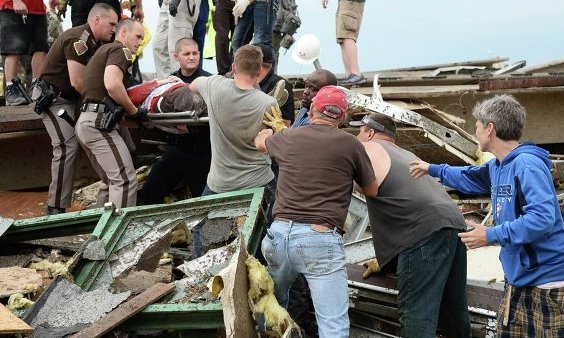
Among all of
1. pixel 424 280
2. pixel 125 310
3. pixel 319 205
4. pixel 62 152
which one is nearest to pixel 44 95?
pixel 62 152

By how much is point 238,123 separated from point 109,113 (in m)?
1.53

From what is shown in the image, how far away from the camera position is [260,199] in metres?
5.74

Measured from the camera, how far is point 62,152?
24.6ft

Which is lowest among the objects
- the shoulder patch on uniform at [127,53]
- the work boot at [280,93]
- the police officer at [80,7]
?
the work boot at [280,93]

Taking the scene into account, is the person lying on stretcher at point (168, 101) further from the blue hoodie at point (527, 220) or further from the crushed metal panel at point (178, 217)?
the blue hoodie at point (527, 220)

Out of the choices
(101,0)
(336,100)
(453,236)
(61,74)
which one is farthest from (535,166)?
(101,0)

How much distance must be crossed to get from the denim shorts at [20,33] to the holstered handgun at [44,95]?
146cm

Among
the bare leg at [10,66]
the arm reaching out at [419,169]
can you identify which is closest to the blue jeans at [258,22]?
the bare leg at [10,66]

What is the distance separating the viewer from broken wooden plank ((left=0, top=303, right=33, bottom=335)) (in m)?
4.50

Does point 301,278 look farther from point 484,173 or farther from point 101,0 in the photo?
point 101,0

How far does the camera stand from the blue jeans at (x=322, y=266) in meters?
4.70

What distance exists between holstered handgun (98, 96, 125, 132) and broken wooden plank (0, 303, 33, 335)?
249 cm

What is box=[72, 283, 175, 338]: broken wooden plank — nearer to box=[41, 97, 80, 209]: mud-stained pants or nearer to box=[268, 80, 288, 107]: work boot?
box=[268, 80, 288, 107]: work boot

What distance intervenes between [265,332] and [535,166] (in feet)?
6.13
